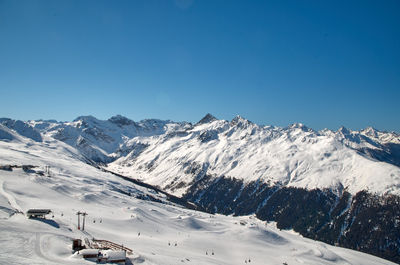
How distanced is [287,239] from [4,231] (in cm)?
10302

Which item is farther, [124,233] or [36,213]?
[124,233]

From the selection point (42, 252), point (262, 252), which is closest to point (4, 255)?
point (42, 252)

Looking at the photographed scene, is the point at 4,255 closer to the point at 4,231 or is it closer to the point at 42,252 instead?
the point at 42,252

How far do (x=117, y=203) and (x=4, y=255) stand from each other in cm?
8167

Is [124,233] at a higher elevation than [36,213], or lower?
lower

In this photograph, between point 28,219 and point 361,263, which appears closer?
point 28,219

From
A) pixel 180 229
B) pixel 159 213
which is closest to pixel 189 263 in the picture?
pixel 180 229

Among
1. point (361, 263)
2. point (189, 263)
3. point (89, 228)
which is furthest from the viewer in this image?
point (361, 263)

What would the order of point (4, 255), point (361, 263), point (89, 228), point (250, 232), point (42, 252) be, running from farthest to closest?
point (361, 263), point (250, 232), point (89, 228), point (42, 252), point (4, 255)

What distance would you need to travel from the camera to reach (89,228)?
65.6 meters

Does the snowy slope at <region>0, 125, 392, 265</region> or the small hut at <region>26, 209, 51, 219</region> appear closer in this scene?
the snowy slope at <region>0, 125, 392, 265</region>

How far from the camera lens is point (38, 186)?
10444cm

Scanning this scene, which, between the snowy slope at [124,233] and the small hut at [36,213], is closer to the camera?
the snowy slope at [124,233]

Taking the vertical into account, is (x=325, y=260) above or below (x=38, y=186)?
below
